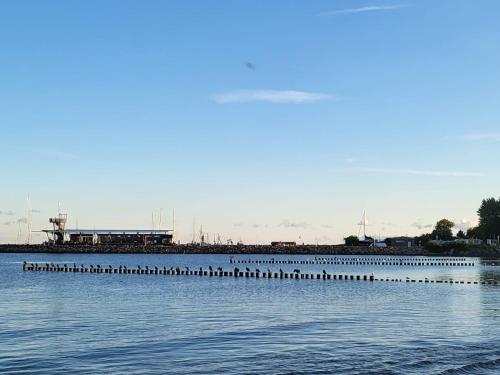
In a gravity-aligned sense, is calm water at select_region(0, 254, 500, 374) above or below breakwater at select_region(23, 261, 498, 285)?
below

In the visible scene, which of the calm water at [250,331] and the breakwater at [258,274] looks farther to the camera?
the breakwater at [258,274]

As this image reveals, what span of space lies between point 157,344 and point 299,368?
1036 centimetres

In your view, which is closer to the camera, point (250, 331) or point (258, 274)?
point (250, 331)

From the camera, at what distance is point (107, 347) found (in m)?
39.1

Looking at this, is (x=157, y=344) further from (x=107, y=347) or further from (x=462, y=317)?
(x=462, y=317)

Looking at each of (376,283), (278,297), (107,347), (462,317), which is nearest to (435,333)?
(462,317)

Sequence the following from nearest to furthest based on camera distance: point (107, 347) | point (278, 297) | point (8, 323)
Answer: point (107, 347) < point (8, 323) < point (278, 297)

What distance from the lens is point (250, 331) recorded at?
46031mm

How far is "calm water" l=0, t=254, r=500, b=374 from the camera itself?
114ft

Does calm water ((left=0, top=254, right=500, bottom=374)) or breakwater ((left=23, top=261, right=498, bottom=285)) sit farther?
breakwater ((left=23, top=261, right=498, bottom=285))

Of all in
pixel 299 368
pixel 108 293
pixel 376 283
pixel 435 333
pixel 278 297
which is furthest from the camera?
pixel 376 283

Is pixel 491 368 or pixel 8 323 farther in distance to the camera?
pixel 8 323

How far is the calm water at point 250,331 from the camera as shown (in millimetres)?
34656

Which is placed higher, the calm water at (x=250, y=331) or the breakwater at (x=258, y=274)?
the breakwater at (x=258, y=274)
